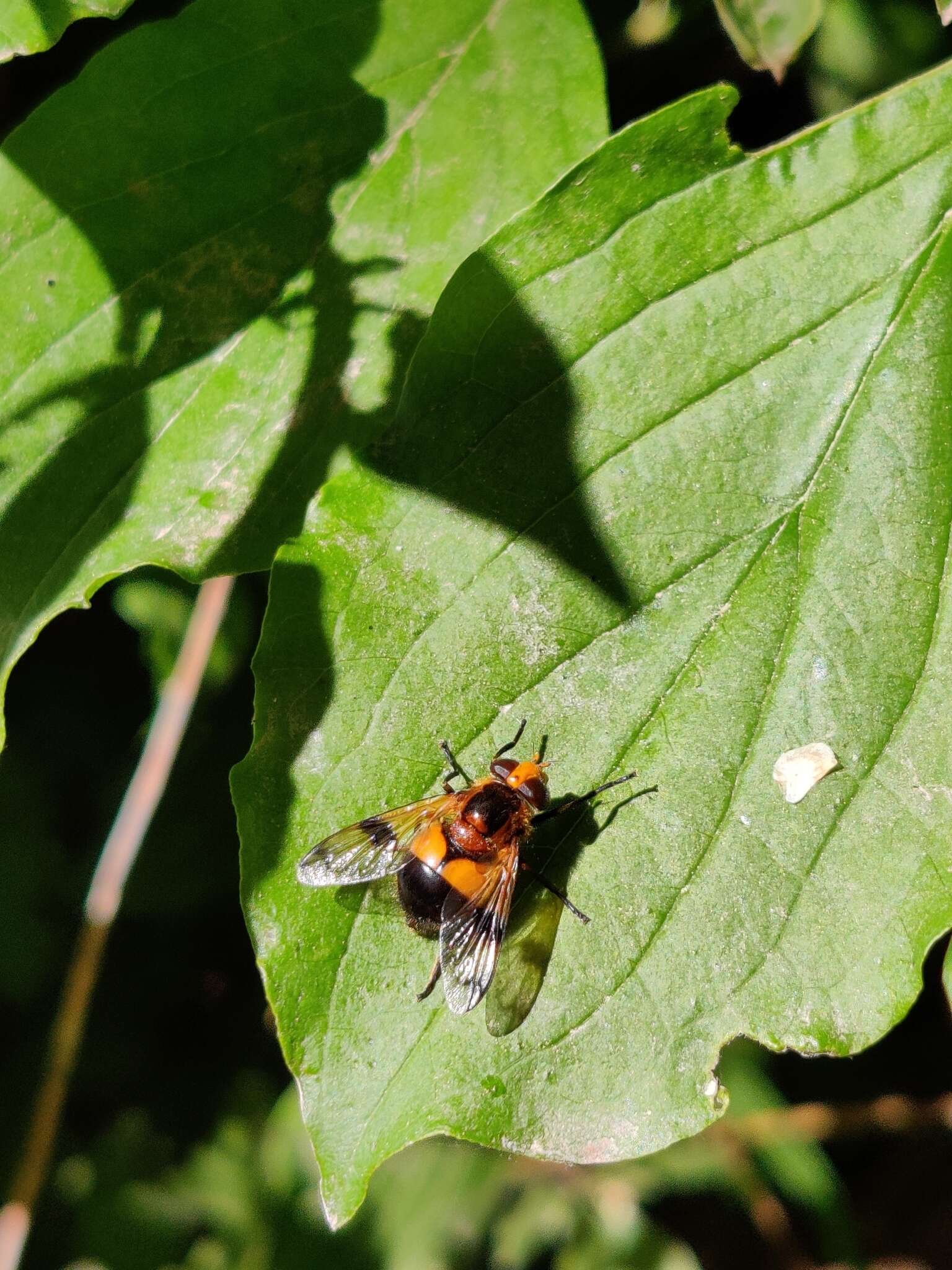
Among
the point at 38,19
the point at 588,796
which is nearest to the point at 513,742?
the point at 588,796

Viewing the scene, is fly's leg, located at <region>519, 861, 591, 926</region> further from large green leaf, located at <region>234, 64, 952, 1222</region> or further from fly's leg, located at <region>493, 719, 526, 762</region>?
fly's leg, located at <region>493, 719, 526, 762</region>

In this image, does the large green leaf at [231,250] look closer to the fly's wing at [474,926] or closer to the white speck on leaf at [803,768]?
the fly's wing at [474,926]

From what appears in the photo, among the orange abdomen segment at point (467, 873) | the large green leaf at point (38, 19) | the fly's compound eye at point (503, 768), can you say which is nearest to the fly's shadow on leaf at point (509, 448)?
the fly's compound eye at point (503, 768)

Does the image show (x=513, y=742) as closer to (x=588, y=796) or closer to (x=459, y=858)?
(x=588, y=796)

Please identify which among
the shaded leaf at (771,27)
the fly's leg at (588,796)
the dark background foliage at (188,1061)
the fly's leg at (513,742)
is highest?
the shaded leaf at (771,27)

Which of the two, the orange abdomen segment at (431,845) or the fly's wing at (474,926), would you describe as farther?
the orange abdomen segment at (431,845)

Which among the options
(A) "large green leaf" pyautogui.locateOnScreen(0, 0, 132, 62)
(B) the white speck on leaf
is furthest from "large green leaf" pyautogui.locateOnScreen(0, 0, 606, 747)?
(B) the white speck on leaf
